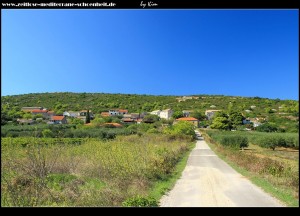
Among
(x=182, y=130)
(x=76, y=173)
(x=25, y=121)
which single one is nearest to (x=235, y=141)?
(x=182, y=130)

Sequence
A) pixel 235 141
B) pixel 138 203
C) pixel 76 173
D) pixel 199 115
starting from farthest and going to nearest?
1. pixel 199 115
2. pixel 235 141
3. pixel 76 173
4. pixel 138 203

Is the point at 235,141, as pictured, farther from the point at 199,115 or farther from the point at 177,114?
the point at 199,115

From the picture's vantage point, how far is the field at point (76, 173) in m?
5.16

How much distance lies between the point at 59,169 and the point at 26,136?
12.2 feet

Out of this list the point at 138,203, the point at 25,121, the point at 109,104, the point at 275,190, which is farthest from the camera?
the point at 109,104

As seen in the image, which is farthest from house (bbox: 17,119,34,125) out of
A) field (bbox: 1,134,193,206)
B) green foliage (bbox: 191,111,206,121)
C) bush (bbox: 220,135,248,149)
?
green foliage (bbox: 191,111,206,121)

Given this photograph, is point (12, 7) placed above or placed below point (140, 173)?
above

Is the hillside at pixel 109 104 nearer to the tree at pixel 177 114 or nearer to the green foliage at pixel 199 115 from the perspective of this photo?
the green foliage at pixel 199 115

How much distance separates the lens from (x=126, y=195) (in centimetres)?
680

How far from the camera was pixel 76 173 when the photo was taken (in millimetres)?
9164

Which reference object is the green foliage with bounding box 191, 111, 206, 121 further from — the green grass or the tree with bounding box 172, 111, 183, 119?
the green grass
